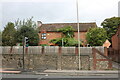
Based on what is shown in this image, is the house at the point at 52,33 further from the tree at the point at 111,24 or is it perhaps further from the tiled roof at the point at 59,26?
the tree at the point at 111,24

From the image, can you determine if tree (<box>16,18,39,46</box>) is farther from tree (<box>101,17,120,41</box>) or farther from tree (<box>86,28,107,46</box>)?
tree (<box>101,17,120,41</box>)

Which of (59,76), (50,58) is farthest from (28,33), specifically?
(59,76)

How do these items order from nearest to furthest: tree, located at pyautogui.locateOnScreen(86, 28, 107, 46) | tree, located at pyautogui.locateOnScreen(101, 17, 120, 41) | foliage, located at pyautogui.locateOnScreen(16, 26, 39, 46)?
1. foliage, located at pyautogui.locateOnScreen(16, 26, 39, 46)
2. tree, located at pyautogui.locateOnScreen(86, 28, 107, 46)
3. tree, located at pyautogui.locateOnScreen(101, 17, 120, 41)

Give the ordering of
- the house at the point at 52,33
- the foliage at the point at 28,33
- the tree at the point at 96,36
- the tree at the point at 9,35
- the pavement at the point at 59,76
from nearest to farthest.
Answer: the pavement at the point at 59,76
the tree at the point at 9,35
the foliage at the point at 28,33
the tree at the point at 96,36
the house at the point at 52,33

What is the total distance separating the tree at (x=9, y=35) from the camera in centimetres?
3003

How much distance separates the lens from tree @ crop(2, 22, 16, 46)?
30033 mm

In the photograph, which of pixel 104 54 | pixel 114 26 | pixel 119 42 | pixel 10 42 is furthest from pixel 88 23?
pixel 104 54

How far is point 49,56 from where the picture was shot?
18.8 meters

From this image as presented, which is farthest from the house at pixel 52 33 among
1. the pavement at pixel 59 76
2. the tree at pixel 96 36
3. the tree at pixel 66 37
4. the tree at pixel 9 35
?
A: the pavement at pixel 59 76

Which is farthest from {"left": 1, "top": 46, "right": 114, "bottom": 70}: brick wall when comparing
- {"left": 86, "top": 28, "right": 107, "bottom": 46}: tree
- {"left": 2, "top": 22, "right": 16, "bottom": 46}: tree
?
{"left": 86, "top": 28, "right": 107, "bottom": 46}: tree

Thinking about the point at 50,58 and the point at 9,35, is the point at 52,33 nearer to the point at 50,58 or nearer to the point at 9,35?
the point at 9,35

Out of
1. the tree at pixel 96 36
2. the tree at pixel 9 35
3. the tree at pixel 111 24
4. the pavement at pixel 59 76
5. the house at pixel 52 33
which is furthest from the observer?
the tree at pixel 111 24

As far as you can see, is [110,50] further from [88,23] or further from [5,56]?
[5,56]

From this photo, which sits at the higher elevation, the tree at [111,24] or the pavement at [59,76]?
the tree at [111,24]
